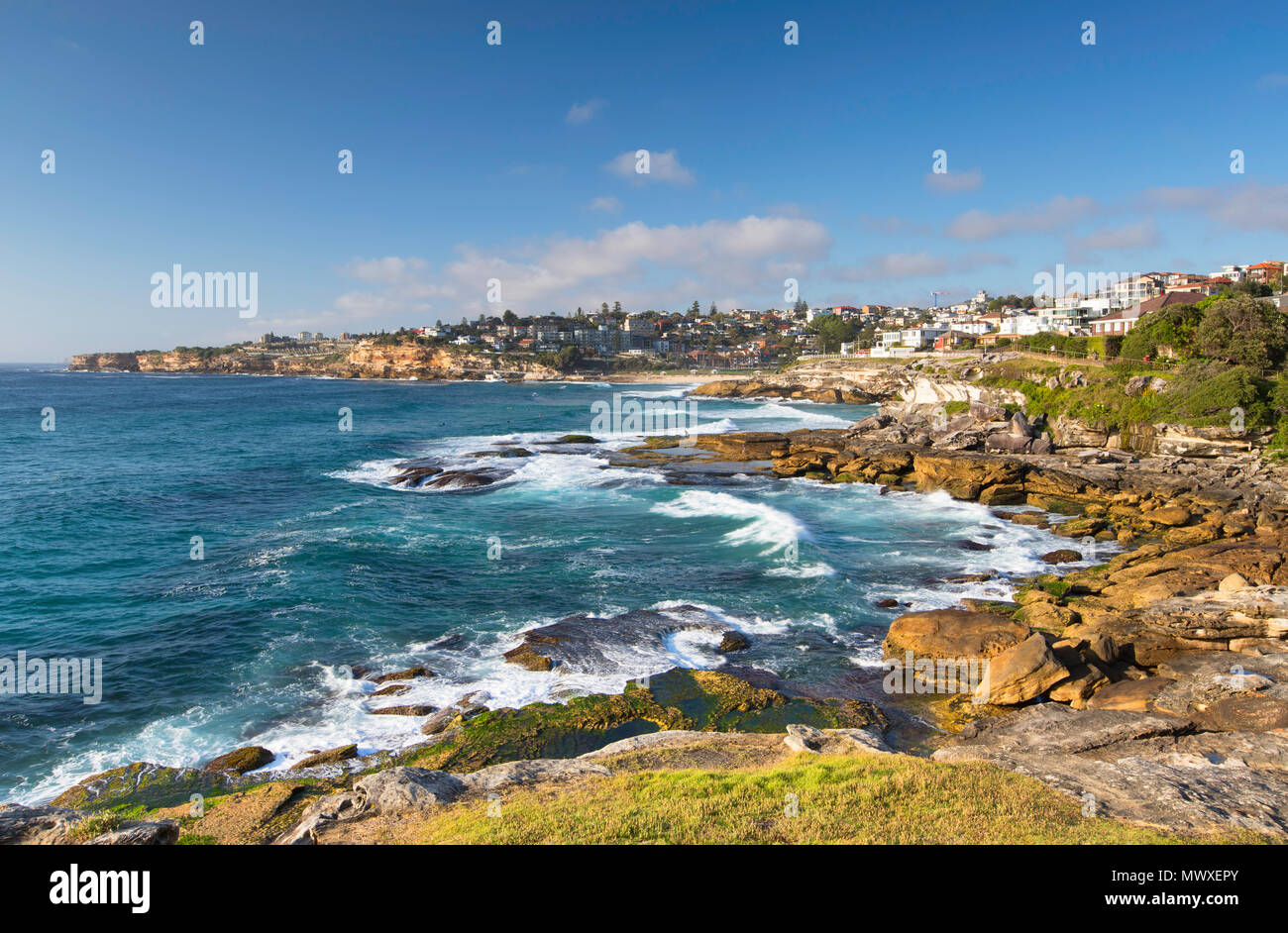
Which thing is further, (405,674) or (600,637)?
(600,637)

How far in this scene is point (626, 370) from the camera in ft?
554

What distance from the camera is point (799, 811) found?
8781mm

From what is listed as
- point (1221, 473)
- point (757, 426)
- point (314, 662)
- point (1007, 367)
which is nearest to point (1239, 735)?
point (314, 662)

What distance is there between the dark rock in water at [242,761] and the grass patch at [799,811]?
6260mm

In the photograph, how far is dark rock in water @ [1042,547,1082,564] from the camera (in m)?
25.0

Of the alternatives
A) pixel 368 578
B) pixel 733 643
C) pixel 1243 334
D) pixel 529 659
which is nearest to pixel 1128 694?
pixel 733 643

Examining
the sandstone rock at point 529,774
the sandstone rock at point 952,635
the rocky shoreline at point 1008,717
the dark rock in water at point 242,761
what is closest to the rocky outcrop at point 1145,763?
the rocky shoreline at point 1008,717

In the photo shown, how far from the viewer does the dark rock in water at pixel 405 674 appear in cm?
1720

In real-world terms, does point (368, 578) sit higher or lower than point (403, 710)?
higher

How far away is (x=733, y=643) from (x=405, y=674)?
30.0 ft

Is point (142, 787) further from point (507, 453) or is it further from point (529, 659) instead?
point (507, 453)

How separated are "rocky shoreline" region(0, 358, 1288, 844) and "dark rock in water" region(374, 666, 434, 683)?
0.06 m

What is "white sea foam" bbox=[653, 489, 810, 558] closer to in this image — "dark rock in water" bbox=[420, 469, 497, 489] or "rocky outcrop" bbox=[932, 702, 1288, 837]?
"dark rock in water" bbox=[420, 469, 497, 489]
